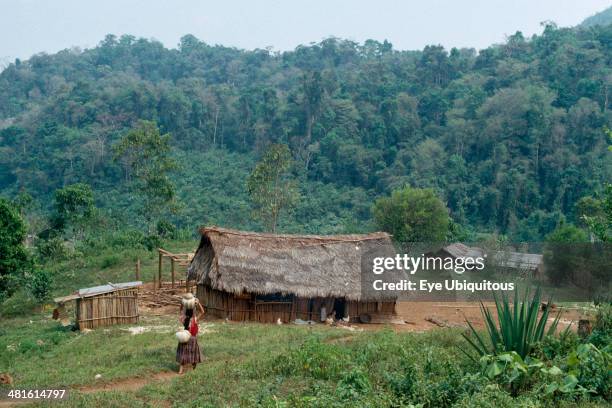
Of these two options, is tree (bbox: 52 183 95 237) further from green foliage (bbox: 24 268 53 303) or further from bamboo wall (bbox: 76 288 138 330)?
bamboo wall (bbox: 76 288 138 330)

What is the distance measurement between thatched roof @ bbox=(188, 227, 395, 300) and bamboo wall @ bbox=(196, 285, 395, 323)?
1.34 feet

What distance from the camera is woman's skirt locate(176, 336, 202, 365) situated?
10.9 metres

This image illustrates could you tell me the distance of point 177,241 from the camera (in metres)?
29.8

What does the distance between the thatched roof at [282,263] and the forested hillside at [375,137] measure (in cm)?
1893

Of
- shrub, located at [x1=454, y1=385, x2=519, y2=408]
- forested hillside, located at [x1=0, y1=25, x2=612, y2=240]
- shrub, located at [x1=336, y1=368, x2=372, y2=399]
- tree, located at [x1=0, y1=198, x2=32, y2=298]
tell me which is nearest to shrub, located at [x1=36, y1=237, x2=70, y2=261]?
tree, located at [x1=0, y1=198, x2=32, y2=298]

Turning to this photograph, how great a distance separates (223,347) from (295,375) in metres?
3.39

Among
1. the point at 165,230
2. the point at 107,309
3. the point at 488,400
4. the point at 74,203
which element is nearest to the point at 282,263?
the point at 107,309

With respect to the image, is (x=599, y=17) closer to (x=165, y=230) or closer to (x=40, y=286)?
(x=165, y=230)

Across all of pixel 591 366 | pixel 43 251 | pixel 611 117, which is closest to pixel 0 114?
pixel 43 251

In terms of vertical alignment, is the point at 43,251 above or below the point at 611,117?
below

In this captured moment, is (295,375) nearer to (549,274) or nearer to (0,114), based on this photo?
(549,274)

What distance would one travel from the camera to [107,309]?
1558 centimetres

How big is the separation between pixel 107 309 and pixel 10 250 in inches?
279

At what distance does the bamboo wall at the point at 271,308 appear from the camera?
56.7ft
